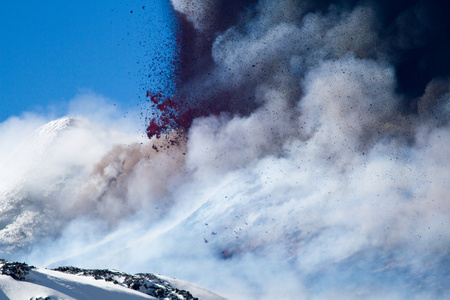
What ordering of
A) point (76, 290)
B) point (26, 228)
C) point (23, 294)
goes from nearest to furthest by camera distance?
point (23, 294), point (76, 290), point (26, 228)

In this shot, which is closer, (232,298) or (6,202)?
(232,298)

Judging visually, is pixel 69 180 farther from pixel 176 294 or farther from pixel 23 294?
pixel 23 294

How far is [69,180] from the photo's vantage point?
94.8m

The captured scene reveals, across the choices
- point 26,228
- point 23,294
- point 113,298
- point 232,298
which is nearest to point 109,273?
point 113,298

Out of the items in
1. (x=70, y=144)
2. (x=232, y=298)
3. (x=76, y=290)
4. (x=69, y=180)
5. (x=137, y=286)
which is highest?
(x=70, y=144)

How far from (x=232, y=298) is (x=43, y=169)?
60.6m

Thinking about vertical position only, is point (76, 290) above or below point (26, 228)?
below

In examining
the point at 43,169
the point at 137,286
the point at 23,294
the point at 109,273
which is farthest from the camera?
the point at 43,169

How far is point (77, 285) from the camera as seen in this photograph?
99.1ft

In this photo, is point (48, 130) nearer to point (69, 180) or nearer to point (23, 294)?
point (69, 180)

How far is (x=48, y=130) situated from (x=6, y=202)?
1712 cm

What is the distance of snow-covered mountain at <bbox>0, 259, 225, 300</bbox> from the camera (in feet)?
86.0

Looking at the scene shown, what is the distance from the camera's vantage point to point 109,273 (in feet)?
125

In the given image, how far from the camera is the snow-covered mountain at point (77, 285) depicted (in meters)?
26.2
